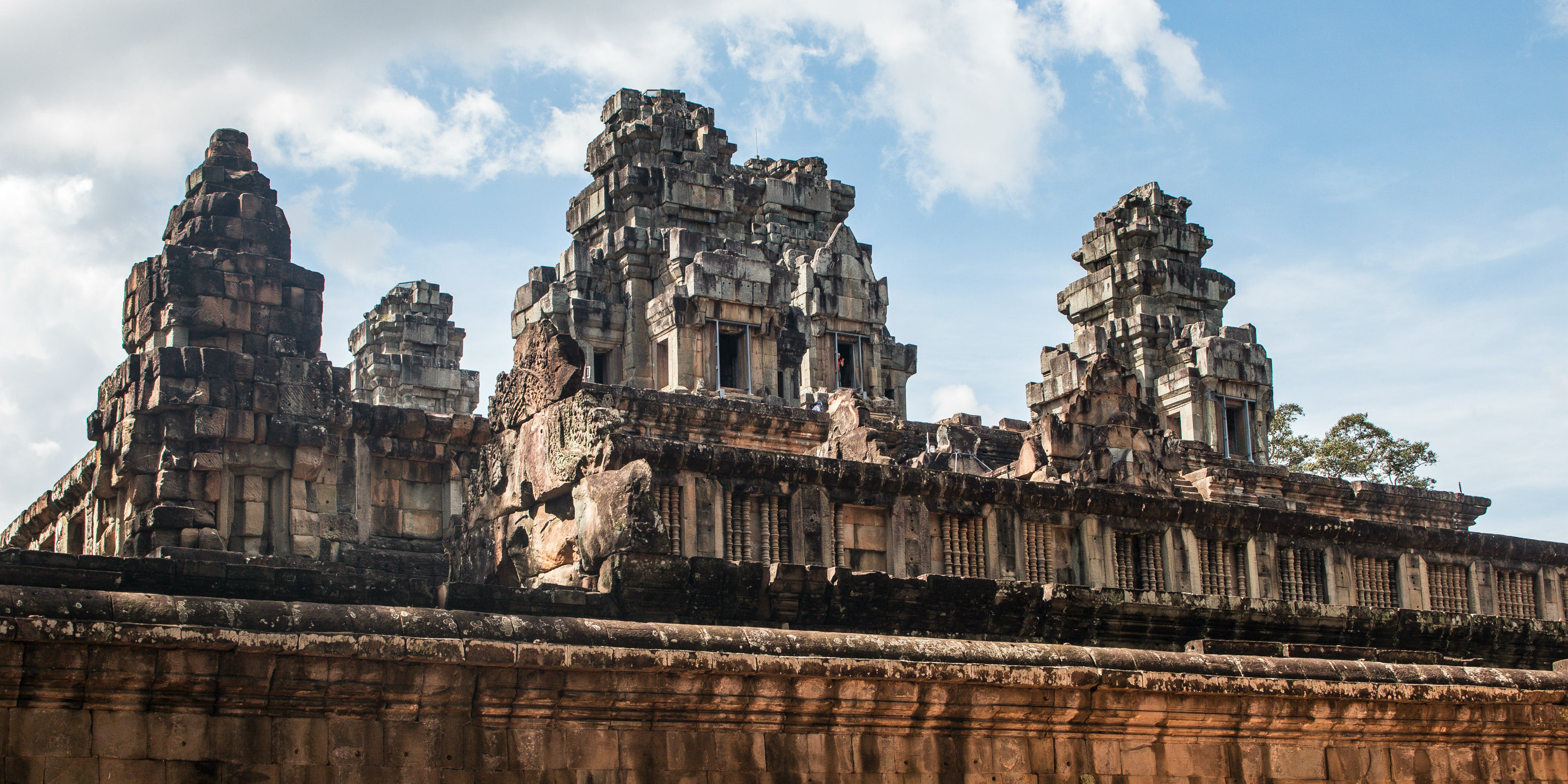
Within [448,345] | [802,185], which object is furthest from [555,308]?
[802,185]

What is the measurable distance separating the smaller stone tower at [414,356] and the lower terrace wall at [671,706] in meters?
34.6

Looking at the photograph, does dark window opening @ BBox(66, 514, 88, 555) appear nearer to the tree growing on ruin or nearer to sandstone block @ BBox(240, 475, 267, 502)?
sandstone block @ BBox(240, 475, 267, 502)

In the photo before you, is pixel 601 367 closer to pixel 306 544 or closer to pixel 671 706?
pixel 306 544

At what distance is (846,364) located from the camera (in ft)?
137

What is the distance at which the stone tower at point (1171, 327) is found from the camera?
126ft

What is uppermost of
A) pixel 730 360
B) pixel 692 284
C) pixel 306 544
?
pixel 692 284

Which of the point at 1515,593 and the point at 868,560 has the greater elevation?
the point at 868,560

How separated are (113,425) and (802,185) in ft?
98.5

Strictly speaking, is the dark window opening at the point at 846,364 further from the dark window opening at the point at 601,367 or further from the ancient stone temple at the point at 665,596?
the ancient stone temple at the point at 665,596

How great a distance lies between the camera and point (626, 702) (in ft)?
26.1

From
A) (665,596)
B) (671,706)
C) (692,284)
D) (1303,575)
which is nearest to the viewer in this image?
(671,706)

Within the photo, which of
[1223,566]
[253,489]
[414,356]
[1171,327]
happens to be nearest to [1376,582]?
[1223,566]

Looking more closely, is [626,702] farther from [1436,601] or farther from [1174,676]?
[1436,601]

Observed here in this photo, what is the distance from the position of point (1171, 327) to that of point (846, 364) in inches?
312
